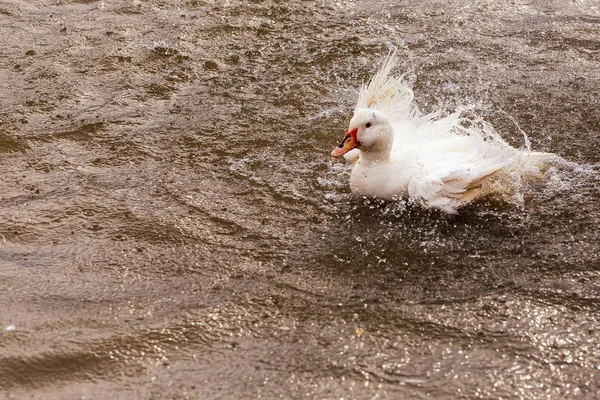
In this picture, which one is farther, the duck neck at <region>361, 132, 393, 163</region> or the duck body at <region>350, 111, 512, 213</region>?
the duck neck at <region>361, 132, 393, 163</region>

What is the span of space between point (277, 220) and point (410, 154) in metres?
1.06

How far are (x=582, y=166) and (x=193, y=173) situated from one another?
9.19 feet

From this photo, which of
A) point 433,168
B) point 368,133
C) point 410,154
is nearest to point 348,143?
point 368,133

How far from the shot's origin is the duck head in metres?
4.92

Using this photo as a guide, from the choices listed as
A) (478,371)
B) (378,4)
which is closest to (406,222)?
(478,371)

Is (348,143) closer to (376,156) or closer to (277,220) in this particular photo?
(376,156)

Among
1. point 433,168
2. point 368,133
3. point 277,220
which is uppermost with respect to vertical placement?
point 368,133

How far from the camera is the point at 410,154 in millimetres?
5051

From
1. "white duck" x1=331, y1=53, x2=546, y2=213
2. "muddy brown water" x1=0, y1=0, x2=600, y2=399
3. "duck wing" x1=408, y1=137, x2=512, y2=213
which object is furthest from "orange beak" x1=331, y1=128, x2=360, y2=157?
"duck wing" x1=408, y1=137, x2=512, y2=213

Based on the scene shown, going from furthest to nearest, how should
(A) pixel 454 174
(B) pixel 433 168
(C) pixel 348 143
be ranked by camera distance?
(C) pixel 348 143 → (B) pixel 433 168 → (A) pixel 454 174

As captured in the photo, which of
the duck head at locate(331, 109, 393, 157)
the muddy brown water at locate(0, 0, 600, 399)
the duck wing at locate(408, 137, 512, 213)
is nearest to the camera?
the muddy brown water at locate(0, 0, 600, 399)

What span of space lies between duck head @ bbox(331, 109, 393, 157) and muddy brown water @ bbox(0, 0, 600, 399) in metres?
0.39

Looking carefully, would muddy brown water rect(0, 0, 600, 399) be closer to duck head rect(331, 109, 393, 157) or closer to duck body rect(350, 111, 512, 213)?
duck body rect(350, 111, 512, 213)

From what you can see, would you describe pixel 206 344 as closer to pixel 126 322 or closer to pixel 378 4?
pixel 126 322
